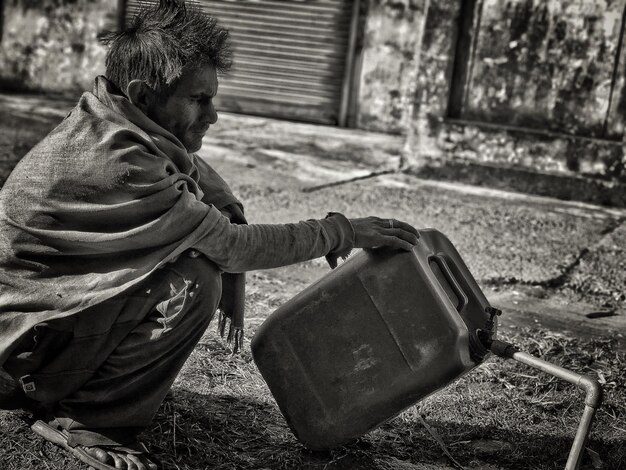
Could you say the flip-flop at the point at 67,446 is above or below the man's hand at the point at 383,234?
below

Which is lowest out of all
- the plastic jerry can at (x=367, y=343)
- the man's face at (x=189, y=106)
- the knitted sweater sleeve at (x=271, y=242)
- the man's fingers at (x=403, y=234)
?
the plastic jerry can at (x=367, y=343)

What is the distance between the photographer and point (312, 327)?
2516mm

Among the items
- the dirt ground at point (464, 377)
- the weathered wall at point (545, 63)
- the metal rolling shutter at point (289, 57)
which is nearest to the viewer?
the dirt ground at point (464, 377)

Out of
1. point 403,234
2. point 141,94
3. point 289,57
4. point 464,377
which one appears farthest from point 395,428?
point 289,57

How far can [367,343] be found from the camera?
2.47m

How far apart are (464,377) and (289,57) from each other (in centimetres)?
570

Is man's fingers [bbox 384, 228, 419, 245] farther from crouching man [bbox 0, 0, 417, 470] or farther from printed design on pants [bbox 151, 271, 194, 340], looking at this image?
printed design on pants [bbox 151, 271, 194, 340]

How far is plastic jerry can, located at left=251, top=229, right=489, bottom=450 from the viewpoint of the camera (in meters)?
2.39

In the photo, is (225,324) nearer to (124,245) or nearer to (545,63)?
(124,245)

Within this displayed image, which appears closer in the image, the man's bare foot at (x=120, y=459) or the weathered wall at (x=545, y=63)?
the man's bare foot at (x=120, y=459)

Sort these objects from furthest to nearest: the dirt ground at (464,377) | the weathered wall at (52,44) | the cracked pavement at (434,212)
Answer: the weathered wall at (52,44) → the cracked pavement at (434,212) → the dirt ground at (464,377)

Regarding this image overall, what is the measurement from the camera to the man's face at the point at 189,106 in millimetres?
2395

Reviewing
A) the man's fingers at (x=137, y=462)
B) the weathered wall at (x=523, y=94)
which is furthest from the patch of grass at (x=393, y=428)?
the weathered wall at (x=523, y=94)

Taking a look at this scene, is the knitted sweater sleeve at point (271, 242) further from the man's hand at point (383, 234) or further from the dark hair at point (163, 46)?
the dark hair at point (163, 46)
